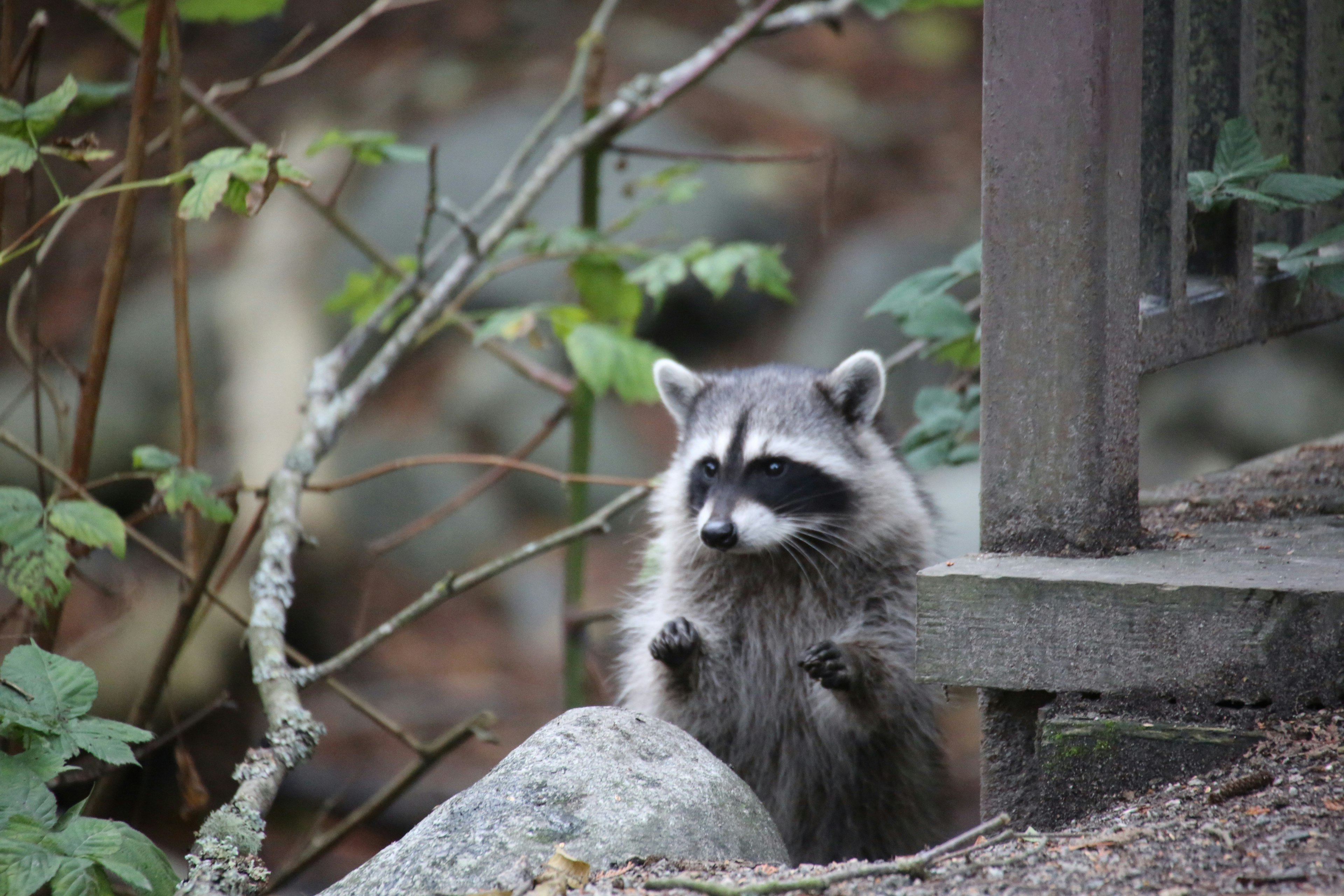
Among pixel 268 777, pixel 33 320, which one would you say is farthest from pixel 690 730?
pixel 33 320

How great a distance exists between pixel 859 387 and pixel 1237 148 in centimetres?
113

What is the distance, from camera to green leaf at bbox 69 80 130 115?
3092 millimetres

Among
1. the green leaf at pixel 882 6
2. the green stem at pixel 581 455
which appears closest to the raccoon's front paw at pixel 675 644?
the green stem at pixel 581 455

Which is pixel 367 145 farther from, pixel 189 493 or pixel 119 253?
pixel 189 493

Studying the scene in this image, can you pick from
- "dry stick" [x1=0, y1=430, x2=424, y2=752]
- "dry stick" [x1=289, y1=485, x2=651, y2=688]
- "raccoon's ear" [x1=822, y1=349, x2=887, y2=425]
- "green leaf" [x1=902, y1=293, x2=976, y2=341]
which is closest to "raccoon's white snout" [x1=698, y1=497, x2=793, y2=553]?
"dry stick" [x1=289, y1=485, x2=651, y2=688]

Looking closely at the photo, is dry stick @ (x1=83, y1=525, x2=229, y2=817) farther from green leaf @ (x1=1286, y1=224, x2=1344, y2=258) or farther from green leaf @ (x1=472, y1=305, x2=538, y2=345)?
green leaf @ (x1=1286, y1=224, x2=1344, y2=258)

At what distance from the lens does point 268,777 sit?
2.21m

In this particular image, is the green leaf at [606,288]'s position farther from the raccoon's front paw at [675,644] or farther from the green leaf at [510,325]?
the raccoon's front paw at [675,644]

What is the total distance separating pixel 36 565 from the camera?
93.7 inches

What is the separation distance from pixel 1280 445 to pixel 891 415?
2042 millimetres

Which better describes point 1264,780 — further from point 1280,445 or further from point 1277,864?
point 1280,445

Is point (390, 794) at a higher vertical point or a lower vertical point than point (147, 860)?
lower

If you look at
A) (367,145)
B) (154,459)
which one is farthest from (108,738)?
(367,145)

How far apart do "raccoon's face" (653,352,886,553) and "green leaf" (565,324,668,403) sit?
6cm
